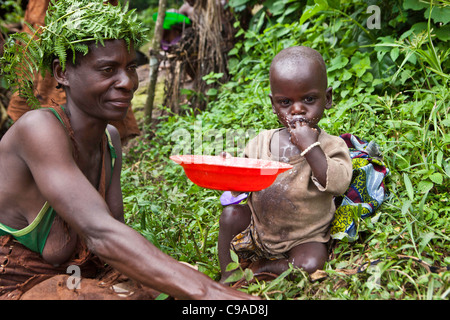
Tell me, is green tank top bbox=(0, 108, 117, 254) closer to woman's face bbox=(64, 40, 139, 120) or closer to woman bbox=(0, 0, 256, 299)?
woman bbox=(0, 0, 256, 299)

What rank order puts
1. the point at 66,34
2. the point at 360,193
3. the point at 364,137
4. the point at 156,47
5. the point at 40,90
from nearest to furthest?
the point at 66,34 → the point at 360,193 → the point at 364,137 → the point at 40,90 → the point at 156,47

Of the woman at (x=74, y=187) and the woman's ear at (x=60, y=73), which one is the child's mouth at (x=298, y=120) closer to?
the woman at (x=74, y=187)

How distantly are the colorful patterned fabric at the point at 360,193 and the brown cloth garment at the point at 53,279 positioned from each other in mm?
1078

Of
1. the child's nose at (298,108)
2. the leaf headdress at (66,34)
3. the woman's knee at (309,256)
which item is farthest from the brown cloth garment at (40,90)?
the woman's knee at (309,256)

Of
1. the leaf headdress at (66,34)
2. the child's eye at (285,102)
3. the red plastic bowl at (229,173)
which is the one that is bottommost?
the red plastic bowl at (229,173)

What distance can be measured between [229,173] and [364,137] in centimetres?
165

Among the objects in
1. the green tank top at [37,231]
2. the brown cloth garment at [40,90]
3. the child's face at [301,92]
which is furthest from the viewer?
the brown cloth garment at [40,90]

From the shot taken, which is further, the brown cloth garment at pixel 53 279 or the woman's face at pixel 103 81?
the woman's face at pixel 103 81

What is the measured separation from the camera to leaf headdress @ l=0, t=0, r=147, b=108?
2018mm

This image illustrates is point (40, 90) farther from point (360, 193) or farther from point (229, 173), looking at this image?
point (360, 193)

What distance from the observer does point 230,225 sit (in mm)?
2484

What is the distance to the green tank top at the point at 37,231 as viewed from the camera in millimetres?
2010

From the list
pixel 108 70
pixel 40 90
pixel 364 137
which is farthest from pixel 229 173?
pixel 40 90

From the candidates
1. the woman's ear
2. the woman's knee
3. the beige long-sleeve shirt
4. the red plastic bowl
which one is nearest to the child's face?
the beige long-sleeve shirt
